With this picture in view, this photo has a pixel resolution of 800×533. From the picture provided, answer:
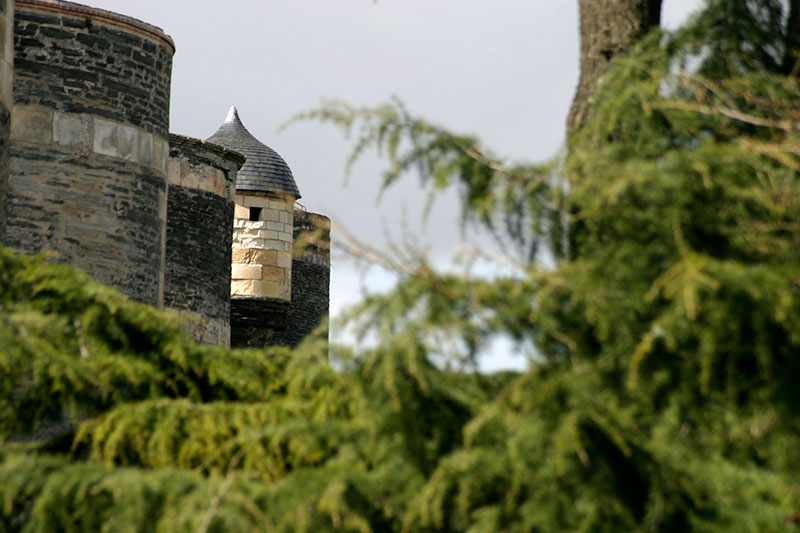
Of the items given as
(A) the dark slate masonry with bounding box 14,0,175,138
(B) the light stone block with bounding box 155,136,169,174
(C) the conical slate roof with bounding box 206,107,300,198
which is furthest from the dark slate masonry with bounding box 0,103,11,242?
(C) the conical slate roof with bounding box 206,107,300,198

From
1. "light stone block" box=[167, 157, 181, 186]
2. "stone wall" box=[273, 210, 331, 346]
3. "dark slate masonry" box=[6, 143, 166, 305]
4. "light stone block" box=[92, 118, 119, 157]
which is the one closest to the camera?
"dark slate masonry" box=[6, 143, 166, 305]

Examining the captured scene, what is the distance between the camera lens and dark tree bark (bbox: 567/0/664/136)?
4.55 m

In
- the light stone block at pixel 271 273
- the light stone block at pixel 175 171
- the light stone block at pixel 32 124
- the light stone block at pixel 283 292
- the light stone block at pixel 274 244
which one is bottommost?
the light stone block at pixel 283 292

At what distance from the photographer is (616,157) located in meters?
3.66

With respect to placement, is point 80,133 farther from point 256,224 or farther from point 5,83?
point 256,224

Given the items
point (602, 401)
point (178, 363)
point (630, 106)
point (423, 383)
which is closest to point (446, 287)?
point (423, 383)

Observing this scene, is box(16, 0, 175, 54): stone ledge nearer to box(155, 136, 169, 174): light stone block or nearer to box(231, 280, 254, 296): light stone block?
box(155, 136, 169, 174): light stone block

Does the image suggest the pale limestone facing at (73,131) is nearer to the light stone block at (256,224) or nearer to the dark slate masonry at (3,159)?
the dark slate masonry at (3,159)

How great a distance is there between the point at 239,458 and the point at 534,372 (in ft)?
3.73

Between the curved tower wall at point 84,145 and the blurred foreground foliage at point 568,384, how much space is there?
7.47 meters

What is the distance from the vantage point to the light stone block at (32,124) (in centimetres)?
1111

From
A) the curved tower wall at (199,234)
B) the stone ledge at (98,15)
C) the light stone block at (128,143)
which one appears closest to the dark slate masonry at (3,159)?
the light stone block at (128,143)

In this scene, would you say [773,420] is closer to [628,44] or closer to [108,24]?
[628,44]

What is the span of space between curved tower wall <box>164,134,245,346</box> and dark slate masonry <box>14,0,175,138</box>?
4.04 meters
